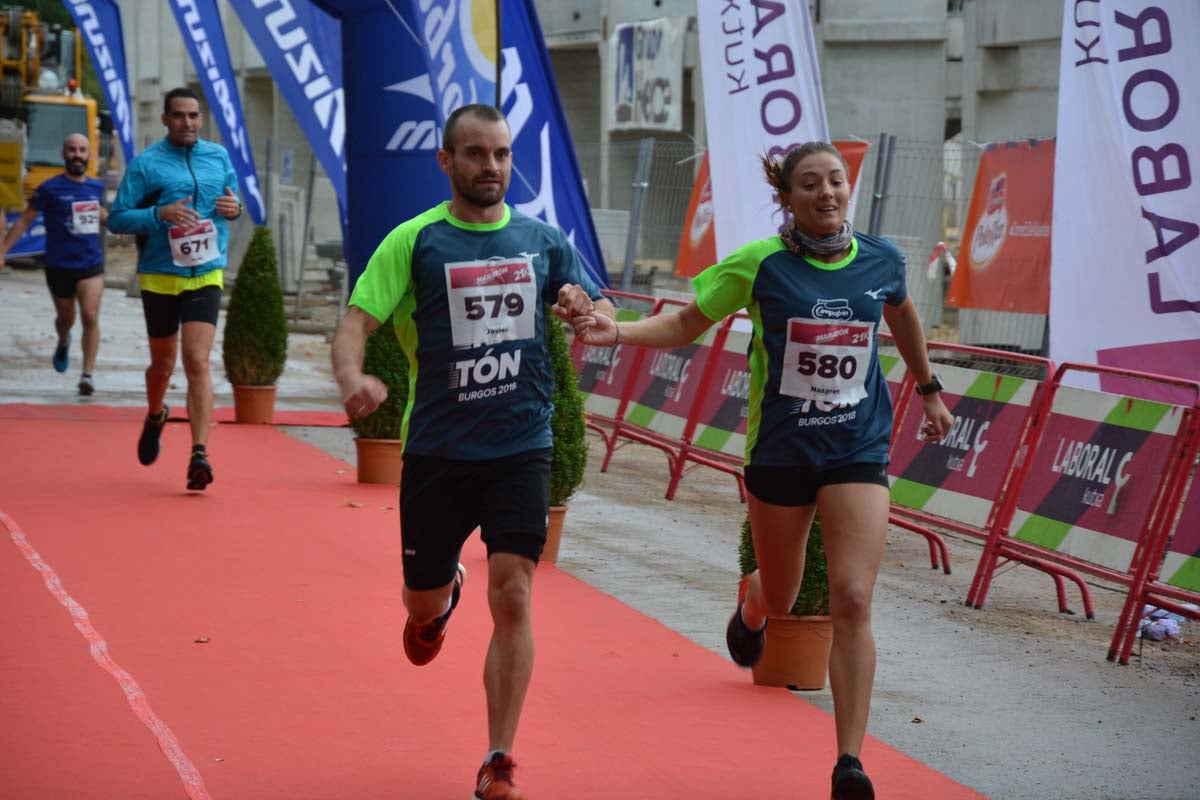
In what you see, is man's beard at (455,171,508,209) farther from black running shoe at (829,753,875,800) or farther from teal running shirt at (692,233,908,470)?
black running shoe at (829,753,875,800)

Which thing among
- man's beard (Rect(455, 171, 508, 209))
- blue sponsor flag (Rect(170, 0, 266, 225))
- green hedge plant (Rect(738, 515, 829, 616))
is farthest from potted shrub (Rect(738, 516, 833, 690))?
blue sponsor flag (Rect(170, 0, 266, 225))

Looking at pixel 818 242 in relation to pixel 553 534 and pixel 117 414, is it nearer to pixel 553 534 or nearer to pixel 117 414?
pixel 553 534

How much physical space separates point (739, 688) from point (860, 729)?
1.55 m

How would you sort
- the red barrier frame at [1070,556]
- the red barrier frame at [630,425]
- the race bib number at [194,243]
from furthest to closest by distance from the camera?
the red barrier frame at [630,425], the race bib number at [194,243], the red barrier frame at [1070,556]

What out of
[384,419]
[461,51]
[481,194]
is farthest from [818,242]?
[384,419]

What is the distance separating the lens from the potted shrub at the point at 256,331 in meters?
13.3

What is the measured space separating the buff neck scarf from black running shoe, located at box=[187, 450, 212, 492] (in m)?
5.32

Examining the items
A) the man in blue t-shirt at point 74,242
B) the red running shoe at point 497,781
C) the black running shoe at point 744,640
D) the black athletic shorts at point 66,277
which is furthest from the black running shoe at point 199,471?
the black athletic shorts at point 66,277

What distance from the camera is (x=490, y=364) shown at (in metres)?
4.84

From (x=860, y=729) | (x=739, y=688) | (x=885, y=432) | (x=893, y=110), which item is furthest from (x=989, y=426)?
(x=893, y=110)

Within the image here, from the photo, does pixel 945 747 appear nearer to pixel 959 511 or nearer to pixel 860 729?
pixel 860 729

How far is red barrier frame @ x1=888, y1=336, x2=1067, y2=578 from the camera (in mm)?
8398

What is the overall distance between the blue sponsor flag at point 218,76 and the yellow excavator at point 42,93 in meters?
16.4

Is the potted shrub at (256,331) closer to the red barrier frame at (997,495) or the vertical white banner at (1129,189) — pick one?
the red barrier frame at (997,495)
